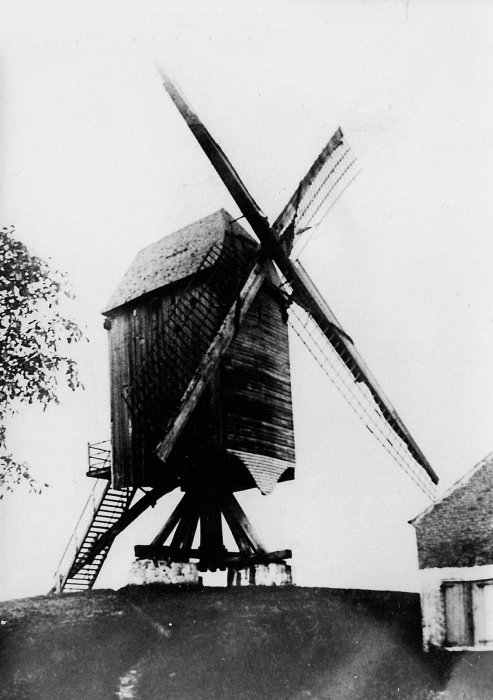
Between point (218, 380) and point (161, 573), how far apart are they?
4037 mm

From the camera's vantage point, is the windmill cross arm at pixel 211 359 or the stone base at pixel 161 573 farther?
the stone base at pixel 161 573

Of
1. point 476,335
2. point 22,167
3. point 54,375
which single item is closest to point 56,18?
point 22,167

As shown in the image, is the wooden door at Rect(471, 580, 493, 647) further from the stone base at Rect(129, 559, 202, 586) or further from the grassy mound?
the stone base at Rect(129, 559, 202, 586)

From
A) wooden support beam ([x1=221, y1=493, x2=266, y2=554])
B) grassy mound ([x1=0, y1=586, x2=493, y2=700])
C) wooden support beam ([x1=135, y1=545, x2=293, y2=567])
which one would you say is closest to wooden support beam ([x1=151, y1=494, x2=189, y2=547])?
wooden support beam ([x1=135, y1=545, x2=293, y2=567])

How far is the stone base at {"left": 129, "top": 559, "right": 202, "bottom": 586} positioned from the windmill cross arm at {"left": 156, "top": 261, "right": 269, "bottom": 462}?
3.12m

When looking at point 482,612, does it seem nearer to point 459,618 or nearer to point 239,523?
point 459,618

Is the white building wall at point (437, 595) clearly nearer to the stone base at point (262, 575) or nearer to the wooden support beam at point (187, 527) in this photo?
the stone base at point (262, 575)

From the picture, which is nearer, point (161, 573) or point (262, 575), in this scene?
point (161, 573)

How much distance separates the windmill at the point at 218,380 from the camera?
1697cm

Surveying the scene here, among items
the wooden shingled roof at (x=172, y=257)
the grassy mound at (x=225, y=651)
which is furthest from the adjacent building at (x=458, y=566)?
the wooden shingled roof at (x=172, y=257)

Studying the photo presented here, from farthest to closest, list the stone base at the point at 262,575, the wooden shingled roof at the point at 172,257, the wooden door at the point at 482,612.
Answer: the wooden shingled roof at the point at 172,257 < the stone base at the point at 262,575 < the wooden door at the point at 482,612

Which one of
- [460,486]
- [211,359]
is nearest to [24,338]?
[211,359]

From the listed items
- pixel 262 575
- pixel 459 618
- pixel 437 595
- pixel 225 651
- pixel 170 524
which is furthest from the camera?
pixel 170 524

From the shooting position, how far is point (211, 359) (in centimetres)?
1600
